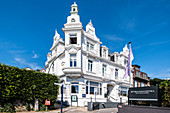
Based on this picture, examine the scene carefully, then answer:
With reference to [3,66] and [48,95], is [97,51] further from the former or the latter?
[3,66]

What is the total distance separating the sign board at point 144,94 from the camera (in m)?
7.89

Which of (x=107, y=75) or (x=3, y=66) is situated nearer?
(x=3, y=66)

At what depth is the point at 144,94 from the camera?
8.45 m

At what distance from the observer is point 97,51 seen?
2417 centimetres

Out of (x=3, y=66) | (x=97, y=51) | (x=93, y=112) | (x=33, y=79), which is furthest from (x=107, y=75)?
(x=3, y=66)

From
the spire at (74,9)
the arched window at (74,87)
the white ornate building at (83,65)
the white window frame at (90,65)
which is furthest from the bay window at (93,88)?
the spire at (74,9)

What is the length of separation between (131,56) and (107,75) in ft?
35.2

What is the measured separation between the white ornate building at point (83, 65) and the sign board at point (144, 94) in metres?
11.1

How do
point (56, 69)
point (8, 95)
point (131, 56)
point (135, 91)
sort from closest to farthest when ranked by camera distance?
point (135, 91)
point (8, 95)
point (131, 56)
point (56, 69)

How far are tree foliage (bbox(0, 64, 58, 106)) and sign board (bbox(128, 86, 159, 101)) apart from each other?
32.3 ft

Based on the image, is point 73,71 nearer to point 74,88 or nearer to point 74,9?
point 74,88

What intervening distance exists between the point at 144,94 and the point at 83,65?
43.6ft

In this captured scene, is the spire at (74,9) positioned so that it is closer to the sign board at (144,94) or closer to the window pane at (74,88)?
the window pane at (74,88)

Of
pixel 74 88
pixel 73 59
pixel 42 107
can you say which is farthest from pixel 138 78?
pixel 42 107
